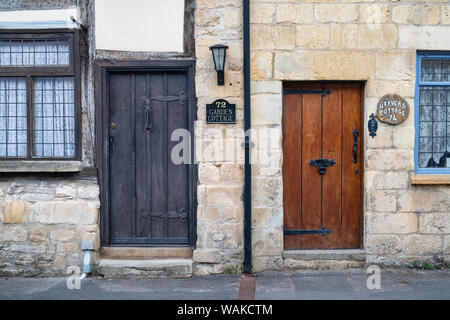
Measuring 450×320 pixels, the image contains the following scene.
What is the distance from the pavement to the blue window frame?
134 cm

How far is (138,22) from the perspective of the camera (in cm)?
524

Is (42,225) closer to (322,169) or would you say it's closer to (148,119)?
(148,119)

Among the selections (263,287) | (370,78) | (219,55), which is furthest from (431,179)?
(219,55)

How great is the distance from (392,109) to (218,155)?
216cm

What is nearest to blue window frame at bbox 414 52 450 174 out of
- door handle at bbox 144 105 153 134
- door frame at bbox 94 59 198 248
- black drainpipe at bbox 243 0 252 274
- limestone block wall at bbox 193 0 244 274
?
black drainpipe at bbox 243 0 252 274

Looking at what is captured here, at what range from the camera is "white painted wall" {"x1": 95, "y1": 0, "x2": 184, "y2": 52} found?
5230 millimetres

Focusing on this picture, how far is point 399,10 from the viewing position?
5.13 m

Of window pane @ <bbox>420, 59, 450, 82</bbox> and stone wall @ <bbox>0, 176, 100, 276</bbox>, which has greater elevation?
window pane @ <bbox>420, 59, 450, 82</bbox>

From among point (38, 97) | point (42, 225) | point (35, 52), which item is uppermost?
point (35, 52)

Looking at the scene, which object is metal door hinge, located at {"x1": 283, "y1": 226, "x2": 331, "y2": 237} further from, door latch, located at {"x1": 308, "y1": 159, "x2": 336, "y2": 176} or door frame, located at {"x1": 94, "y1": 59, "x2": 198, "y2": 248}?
door frame, located at {"x1": 94, "y1": 59, "x2": 198, "y2": 248}

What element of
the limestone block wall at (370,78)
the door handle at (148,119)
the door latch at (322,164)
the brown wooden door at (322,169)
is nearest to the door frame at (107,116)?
the door handle at (148,119)

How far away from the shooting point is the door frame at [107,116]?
525 centimetres

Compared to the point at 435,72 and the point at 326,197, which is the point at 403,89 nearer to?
the point at 435,72

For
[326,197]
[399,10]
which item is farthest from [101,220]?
[399,10]
